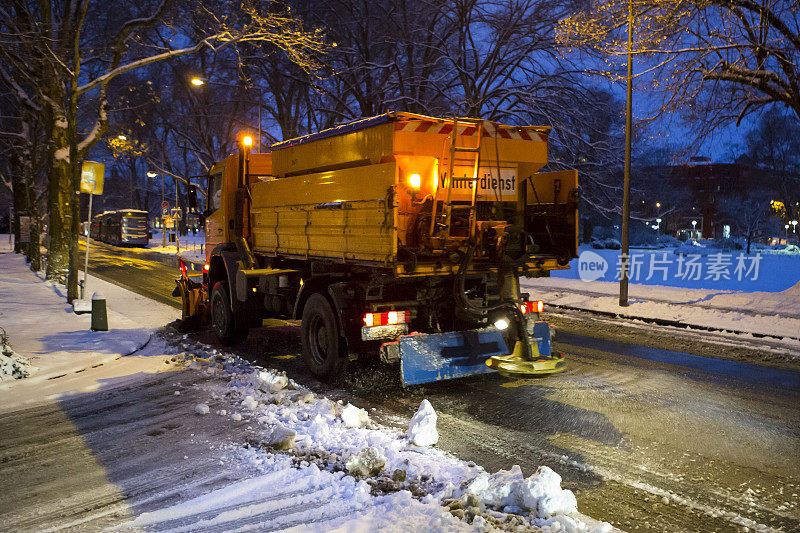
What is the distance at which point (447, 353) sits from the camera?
6801 mm

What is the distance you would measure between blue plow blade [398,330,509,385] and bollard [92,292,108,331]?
6.87m

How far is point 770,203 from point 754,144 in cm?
686

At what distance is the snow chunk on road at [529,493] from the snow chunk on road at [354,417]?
1730mm

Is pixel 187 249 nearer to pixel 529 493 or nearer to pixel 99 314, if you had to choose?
pixel 99 314

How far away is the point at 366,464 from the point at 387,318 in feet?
7.81

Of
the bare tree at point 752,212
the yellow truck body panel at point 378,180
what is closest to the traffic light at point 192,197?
the yellow truck body panel at point 378,180

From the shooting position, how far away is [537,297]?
16.3m

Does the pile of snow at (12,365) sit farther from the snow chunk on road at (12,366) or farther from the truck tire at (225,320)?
the truck tire at (225,320)

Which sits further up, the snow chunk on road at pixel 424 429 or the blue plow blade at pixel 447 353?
the blue plow blade at pixel 447 353

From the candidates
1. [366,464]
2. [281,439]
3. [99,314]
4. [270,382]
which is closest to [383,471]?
[366,464]

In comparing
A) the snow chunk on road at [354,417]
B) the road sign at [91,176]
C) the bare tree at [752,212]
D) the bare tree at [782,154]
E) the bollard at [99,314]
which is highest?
the bare tree at [782,154]

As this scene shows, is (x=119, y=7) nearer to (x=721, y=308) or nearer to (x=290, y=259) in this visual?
(x=290, y=259)

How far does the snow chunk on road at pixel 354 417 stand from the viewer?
5.59 metres

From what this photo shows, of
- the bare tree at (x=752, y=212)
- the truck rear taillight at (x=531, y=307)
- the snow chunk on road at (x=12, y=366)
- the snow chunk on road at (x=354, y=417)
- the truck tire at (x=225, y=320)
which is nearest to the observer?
the snow chunk on road at (x=354, y=417)
